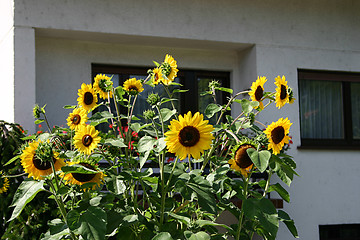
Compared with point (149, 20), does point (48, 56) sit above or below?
below

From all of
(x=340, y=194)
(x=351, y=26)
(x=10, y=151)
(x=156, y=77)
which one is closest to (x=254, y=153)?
(x=156, y=77)

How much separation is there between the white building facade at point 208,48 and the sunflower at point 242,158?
163 inches

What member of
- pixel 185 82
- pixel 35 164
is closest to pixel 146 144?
pixel 35 164

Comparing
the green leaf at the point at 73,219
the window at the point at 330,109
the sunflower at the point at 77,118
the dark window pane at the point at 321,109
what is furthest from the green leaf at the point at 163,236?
the dark window pane at the point at 321,109

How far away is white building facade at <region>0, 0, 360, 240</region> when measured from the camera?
20.8ft

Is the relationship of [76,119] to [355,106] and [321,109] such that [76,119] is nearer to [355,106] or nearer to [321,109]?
[321,109]

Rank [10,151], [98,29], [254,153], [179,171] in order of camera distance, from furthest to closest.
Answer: [98,29] < [10,151] < [179,171] < [254,153]

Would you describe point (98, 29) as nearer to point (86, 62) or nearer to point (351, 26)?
point (86, 62)

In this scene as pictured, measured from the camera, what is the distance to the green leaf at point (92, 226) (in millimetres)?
2100

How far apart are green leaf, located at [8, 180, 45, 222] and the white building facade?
3980 millimetres

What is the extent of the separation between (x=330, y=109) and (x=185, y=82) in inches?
94.5

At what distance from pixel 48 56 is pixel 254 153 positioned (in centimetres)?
503

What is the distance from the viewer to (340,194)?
7637mm

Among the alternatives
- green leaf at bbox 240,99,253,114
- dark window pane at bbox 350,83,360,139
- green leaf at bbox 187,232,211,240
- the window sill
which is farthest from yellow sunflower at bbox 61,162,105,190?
dark window pane at bbox 350,83,360,139
